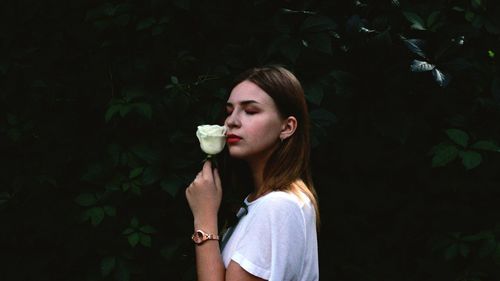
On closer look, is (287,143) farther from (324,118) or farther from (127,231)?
(127,231)

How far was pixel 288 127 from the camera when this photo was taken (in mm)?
1812

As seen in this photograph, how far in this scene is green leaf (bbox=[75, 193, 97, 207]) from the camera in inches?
95.7

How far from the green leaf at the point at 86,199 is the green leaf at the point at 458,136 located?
1350 mm

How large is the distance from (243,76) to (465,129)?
100cm

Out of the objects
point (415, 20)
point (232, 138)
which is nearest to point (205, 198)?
point (232, 138)

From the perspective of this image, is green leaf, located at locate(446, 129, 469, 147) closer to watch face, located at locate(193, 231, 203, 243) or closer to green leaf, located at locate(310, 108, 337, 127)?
green leaf, located at locate(310, 108, 337, 127)

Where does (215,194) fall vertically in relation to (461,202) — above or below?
above

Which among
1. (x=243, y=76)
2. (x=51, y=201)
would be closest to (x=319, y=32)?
(x=243, y=76)

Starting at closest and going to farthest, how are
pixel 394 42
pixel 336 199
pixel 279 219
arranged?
pixel 279 219
pixel 394 42
pixel 336 199

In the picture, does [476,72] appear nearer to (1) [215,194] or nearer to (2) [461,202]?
(2) [461,202]

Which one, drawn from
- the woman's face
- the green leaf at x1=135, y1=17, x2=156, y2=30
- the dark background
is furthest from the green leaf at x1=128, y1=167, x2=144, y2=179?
the woman's face

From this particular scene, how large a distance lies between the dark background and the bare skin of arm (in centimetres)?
43

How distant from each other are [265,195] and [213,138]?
22cm

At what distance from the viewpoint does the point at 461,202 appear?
2.57 m
